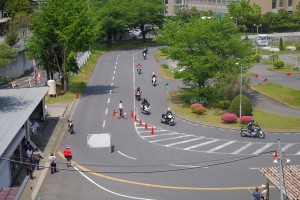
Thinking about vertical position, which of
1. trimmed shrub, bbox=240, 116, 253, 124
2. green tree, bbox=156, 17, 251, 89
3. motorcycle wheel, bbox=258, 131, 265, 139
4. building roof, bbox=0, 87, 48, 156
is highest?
green tree, bbox=156, 17, 251, 89

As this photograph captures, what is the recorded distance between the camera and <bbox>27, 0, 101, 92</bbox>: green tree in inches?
2057

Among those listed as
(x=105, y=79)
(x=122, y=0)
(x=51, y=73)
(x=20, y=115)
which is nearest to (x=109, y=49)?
(x=122, y=0)

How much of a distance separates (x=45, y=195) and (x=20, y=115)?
22.0ft

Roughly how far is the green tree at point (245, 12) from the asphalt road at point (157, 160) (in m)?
67.0

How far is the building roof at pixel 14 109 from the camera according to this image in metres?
27.5

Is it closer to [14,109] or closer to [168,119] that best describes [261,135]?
[168,119]

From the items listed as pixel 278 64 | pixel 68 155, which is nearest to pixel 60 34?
pixel 68 155

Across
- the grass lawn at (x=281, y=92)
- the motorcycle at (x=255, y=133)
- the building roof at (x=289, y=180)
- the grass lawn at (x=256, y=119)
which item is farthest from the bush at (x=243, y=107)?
the building roof at (x=289, y=180)

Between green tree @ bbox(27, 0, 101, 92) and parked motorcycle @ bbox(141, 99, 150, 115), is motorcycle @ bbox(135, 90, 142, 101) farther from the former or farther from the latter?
green tree @ bbox(27, 0, 101, 92)

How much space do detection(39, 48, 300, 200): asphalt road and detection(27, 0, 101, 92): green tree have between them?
7270 mm

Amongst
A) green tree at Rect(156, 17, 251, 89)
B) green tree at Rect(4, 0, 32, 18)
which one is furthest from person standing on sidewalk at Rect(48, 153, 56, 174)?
green tree at Rect(4, 0, 32, 18)

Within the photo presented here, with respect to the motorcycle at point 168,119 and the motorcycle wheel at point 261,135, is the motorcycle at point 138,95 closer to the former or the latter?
the motorcycle at point 168,119

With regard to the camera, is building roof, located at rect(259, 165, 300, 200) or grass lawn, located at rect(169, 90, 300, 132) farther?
grass lawn, located at rect(169, 90, 300, 132)

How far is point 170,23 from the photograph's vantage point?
172ft
